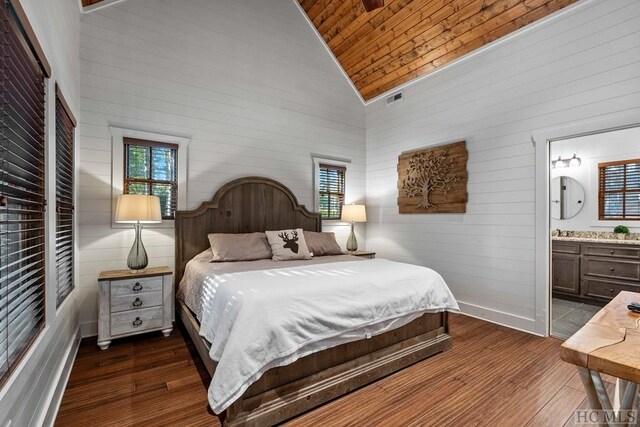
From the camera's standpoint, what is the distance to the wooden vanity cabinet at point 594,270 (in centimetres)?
389

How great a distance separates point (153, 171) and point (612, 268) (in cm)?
591

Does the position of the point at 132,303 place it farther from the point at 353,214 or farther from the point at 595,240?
the point at 595,240

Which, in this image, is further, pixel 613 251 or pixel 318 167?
pixel 318 167

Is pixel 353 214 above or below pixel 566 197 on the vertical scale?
below

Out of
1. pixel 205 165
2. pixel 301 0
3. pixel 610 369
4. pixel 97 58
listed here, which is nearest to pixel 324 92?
pixel 301 0

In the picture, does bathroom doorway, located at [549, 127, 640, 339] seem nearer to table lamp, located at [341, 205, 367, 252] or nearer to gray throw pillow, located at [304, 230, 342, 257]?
table lamp, located at [341, 205, 367, 252]

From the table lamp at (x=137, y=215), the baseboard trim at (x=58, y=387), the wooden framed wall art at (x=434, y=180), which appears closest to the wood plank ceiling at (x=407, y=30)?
the wooden framed wall art at (x=434, y=180)

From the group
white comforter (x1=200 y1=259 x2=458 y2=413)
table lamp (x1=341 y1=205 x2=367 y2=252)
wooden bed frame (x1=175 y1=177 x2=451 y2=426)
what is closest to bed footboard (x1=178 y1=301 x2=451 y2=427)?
wooden bed frame (x1=175 y1=177 x2=451 y2=426)

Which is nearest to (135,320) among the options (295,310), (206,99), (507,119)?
(295,310)

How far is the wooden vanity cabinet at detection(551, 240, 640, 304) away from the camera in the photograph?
3.89 meters

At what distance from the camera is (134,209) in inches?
116

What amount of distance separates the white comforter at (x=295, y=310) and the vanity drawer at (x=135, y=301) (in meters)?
0.86

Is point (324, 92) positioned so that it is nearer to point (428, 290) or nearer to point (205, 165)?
point (205, 165)

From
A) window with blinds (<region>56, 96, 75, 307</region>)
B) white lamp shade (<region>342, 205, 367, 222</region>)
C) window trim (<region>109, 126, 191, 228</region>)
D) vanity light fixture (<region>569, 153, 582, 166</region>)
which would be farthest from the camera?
vanity light fixture (<region>569, 153, 582, 166</region>)
